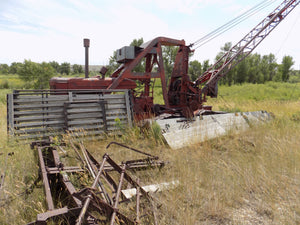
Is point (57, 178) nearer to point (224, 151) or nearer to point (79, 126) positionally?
point (79, 126)

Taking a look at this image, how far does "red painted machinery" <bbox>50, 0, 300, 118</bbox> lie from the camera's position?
725 centimetres

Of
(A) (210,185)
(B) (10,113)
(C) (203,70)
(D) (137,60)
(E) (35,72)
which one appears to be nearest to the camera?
(A) (210,185)

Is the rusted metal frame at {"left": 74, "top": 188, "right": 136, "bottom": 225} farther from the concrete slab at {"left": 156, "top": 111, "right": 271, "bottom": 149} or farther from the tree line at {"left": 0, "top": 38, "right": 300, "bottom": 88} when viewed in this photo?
the tree line at {"left": 0, "top": 38, "right": 300, "bottom": 88}

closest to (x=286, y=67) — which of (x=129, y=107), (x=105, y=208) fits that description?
(x=129, y=107)

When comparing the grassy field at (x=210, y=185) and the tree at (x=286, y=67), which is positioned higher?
the tree at (x=286, y=67)

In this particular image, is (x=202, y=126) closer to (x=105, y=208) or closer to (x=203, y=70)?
(x=105, y=208)

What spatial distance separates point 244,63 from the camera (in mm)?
37219

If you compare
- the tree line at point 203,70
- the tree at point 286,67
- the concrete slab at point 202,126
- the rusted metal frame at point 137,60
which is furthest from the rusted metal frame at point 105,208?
the tree at point 286,67

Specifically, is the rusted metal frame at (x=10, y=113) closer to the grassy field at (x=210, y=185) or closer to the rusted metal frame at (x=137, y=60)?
the grassy field at (x=210, y=185)

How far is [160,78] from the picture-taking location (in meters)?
8.21

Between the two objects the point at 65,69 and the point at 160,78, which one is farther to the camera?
the point at 65,69

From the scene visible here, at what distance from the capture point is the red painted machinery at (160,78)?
23.8ft

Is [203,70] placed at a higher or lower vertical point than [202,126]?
higher

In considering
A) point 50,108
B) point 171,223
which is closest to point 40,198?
point 171,223
